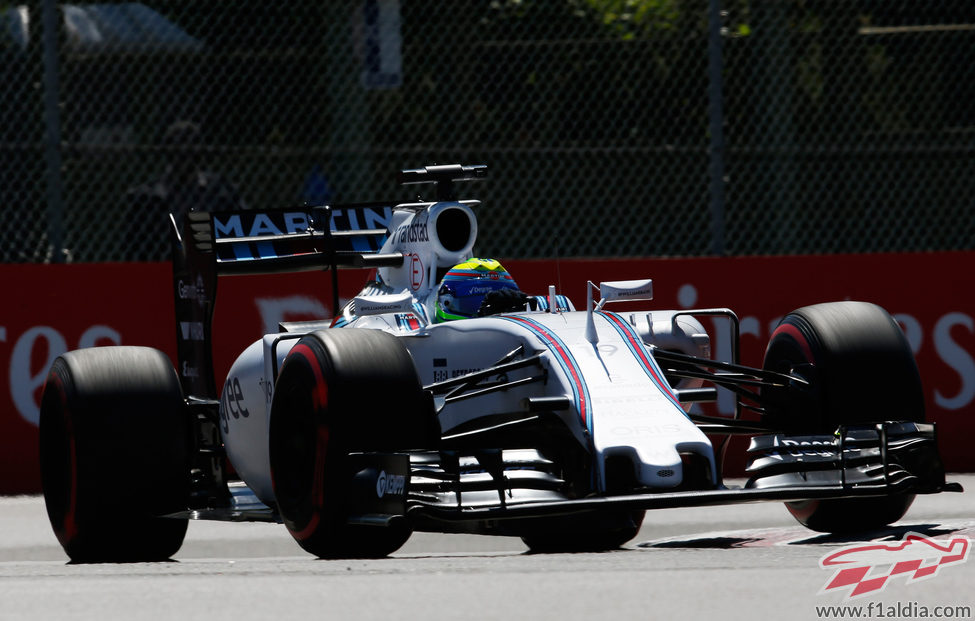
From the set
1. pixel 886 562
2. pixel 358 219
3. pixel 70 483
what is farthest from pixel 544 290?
pixel 886 562

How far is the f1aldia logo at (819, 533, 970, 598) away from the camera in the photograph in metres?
4.78

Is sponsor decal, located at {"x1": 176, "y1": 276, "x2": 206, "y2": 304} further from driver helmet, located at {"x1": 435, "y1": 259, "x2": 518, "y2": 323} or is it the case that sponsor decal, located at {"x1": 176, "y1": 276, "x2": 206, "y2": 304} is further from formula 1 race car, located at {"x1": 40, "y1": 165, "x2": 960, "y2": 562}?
driver helmet, located at {"x1": 435, "y1": 259, "x2": 518, "y2": 323}

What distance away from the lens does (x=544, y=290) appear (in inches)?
387

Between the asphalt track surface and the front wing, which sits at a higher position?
the front wing

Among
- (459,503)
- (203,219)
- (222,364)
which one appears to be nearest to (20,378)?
(222,364)

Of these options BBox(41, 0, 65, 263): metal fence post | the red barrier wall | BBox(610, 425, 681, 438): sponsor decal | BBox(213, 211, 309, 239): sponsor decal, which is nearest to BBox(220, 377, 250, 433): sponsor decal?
BBox(213, 211, 309, 239): sponsor decal

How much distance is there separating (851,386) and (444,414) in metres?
1.66

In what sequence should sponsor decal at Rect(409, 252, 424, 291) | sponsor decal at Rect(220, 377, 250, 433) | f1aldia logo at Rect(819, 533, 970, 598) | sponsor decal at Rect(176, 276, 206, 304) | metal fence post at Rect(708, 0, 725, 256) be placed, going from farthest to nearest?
metal fence post at Rect(708, 0, 725, 256) < sponsor decal at Rect(176, 276, 206, 304) < sponsor decal at Rect(409, 252, 424, 291) < sponsor decal at Rect(220, 377, 250, 433) < f1aldia logo at Rect(819, 533, 970, 598)

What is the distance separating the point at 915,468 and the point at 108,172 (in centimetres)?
925

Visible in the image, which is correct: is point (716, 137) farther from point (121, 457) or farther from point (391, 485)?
point (391, 485)

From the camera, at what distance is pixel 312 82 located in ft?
39.1

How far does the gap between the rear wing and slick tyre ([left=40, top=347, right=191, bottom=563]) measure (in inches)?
25.0

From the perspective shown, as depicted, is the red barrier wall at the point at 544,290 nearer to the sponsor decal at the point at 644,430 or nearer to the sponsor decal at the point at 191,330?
the sponsor decal at the point at 191,330

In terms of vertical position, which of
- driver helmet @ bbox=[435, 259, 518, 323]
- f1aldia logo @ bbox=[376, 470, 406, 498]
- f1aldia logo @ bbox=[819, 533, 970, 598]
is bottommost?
f1aldia logo @ bbox=[819, 533, 970, 598]
